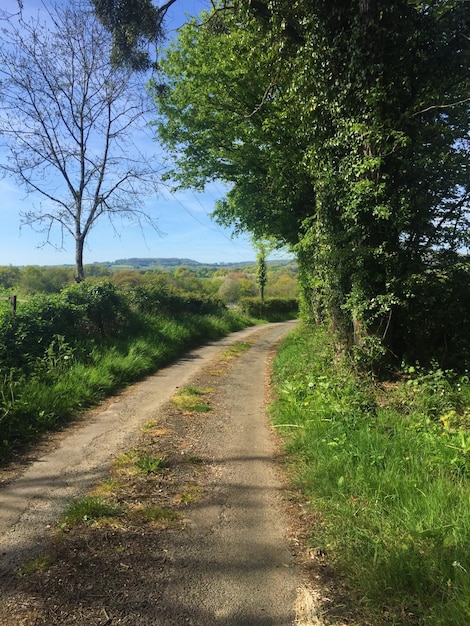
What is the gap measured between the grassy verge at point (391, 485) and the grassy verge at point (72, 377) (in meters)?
3.23

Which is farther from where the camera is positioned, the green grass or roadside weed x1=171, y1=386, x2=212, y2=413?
roadside weed x1=171, y1=386, x2=212, y2=413

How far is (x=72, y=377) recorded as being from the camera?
6.81 meters

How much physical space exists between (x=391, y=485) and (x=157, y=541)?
1.93 meters

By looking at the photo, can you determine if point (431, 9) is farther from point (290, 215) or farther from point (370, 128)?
point (290, 215)

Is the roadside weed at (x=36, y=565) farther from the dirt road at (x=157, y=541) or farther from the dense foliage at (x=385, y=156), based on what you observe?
Answer: the dense foliage at (x=385, y=156)

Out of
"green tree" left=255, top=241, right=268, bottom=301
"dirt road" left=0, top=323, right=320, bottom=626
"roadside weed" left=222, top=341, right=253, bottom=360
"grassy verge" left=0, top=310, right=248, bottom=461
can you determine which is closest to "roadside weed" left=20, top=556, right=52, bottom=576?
"dirt road" left=0, top=323, right=320, bottom=626

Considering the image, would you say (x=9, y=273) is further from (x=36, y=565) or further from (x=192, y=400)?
(x=36, y=565)

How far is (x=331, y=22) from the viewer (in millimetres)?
5930

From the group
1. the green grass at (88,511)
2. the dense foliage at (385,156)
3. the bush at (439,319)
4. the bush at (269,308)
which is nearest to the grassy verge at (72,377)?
the green grass at (88,511)

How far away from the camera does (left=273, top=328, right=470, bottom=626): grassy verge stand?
2.29 metres

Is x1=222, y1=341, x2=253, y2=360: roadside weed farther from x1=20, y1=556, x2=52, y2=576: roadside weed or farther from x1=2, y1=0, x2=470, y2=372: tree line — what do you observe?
x1=20, y1=556, x2=52, y2=576: roadside weed

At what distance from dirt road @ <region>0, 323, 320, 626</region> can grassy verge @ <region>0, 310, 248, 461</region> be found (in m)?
0.55

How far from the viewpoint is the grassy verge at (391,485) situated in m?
2.29

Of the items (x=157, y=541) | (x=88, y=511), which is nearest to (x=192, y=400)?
(x=88, y=511)
